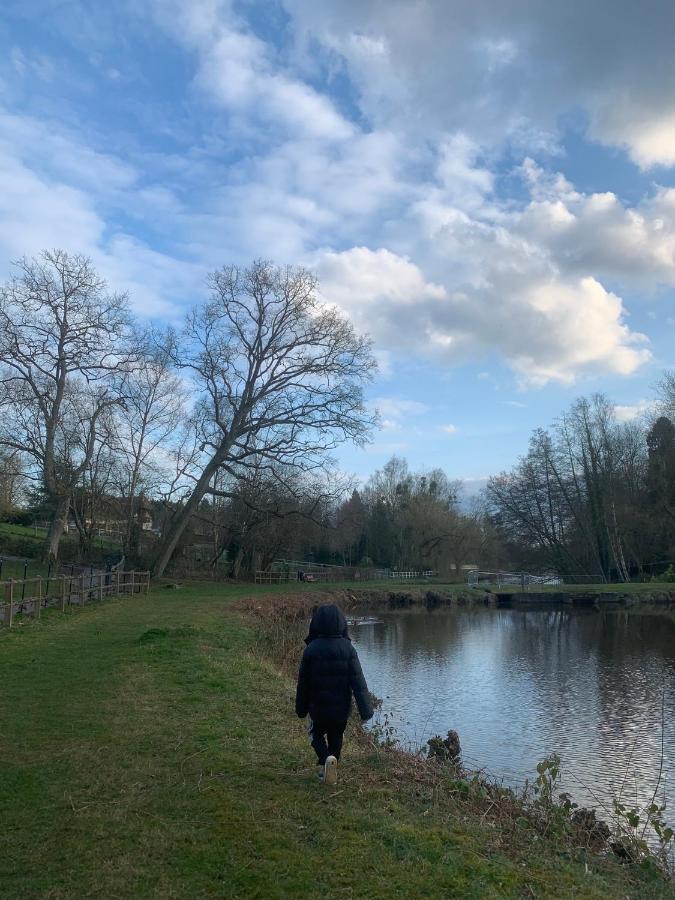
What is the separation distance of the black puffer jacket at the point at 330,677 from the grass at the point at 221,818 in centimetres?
62

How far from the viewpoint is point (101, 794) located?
5.46 meters

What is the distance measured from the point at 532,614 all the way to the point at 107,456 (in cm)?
2469

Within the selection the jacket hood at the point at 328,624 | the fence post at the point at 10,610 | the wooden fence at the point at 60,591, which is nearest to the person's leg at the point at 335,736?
the jacket hood at the point at 328,624

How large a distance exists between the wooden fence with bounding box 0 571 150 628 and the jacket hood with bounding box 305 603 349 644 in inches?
402

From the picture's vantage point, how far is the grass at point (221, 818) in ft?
13.6

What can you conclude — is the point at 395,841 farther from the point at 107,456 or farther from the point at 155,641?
the point at 107,456

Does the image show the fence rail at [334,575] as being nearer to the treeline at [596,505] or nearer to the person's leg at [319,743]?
the treeline at [596,505]

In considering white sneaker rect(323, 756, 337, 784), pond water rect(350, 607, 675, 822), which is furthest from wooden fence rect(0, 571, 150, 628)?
white sneaker rect(323, 756, 337, 784)

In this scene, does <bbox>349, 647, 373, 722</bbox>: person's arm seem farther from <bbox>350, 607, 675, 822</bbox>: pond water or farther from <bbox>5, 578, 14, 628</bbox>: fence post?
<bbox>5, 578, 14, 628</bbox>: fence post

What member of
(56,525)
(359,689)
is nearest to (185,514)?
(56,525)

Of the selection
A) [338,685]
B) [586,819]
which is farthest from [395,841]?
[586,819]

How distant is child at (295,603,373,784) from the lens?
232 inches

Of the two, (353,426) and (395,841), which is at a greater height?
(353,426)

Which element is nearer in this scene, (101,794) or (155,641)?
(101,794)
